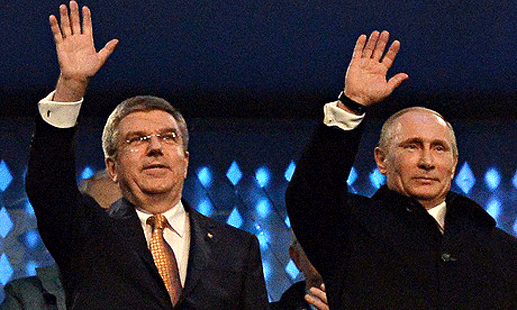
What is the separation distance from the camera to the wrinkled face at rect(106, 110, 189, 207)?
276 centimetres

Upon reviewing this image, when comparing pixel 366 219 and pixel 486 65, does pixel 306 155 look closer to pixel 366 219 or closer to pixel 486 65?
pixel 366 219

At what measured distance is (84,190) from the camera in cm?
323

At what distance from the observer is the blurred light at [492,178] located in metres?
4.46

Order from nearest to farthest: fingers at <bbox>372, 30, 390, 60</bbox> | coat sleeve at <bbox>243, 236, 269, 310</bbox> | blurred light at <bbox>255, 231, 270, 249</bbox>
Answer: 1. fingers at <bbox>372, 30, 390, 60</bbox>
2. coat sleeve at <bbox>243, 236, 269, 310</bbox>
3. blurred light at <bbox>255, 231, 270, 249</bbox>

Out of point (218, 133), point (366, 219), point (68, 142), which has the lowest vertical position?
point (218, 133)

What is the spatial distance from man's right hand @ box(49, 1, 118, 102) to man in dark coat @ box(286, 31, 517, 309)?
0.51m

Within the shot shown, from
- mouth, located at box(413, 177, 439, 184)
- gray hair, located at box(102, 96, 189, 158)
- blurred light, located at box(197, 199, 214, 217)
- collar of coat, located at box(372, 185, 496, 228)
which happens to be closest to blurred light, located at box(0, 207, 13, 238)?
blurred light, located at box(197, 199, 214, 217)

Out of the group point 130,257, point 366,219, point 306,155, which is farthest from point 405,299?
point 130,257

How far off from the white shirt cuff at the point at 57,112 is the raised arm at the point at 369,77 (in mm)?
592

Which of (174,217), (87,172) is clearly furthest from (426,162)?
(87,172)

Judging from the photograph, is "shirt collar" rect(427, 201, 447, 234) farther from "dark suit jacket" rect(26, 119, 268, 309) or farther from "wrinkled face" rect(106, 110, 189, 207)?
"wrinkled face" rect(106, 110, 189, 207)

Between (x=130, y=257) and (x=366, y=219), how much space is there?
1.92ft

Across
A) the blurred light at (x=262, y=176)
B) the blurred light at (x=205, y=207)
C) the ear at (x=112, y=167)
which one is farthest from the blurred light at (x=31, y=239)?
the ear at (x=112, y=167)

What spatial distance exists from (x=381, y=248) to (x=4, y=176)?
2.03 metres
